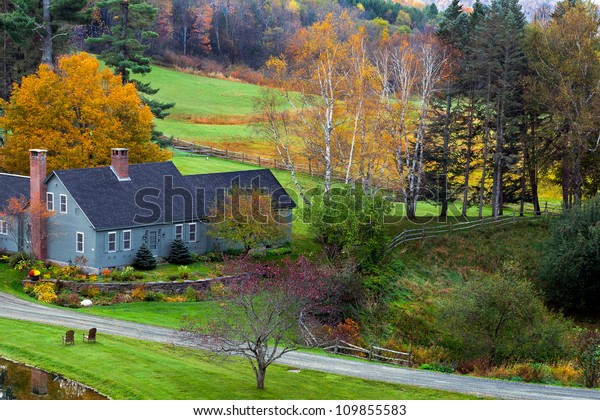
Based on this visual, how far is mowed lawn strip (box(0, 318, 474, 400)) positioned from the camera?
32281 millimetres

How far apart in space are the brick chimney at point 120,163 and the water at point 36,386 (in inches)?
819

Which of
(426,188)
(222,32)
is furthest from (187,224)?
A: (222,32)

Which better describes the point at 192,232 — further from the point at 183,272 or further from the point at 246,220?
the point at 183,272

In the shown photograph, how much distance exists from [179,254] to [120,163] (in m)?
6.17

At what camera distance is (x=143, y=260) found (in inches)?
2015

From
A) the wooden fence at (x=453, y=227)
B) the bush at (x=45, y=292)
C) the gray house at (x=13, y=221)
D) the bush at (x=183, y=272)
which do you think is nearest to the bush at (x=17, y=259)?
the gray house at (x=13, y=221)

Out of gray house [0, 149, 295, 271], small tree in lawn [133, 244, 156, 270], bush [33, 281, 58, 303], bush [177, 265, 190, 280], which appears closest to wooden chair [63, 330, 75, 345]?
bush [33, 281, 58, 303]

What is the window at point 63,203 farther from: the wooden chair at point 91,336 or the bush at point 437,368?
the bush at point 437,368

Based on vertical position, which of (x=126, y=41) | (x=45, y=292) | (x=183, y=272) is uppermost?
(x=126, y=41)

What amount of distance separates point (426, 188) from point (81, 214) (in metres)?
23.3

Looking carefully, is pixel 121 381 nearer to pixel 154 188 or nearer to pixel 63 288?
pixel 63 288

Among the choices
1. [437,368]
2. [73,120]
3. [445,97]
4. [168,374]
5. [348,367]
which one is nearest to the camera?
[168,374]

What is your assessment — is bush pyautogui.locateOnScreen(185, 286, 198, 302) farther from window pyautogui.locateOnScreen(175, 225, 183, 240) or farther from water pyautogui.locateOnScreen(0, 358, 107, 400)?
water pyautogui.locateOnScreen(0, 358, 107, 400)

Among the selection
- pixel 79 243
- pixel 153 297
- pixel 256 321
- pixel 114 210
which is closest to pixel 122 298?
pixel 153 297
